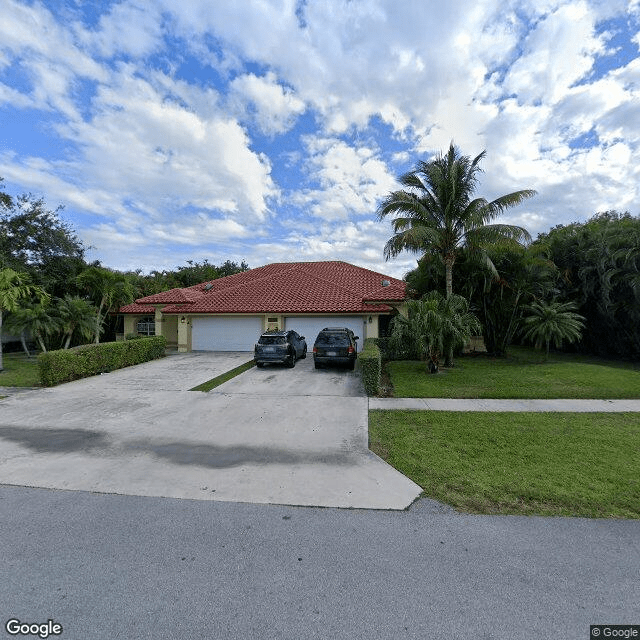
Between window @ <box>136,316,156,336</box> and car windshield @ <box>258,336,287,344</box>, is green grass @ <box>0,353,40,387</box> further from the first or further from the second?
car windshield @ <box>258,336,287,344</box>

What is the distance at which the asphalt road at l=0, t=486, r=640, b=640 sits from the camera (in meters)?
2.43

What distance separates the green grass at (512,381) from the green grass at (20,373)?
1219cm

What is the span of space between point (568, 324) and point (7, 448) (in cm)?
1789

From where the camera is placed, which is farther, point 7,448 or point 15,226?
point 15,226

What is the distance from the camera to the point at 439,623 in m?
2.42

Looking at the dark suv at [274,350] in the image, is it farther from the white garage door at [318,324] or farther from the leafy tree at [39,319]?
the leafy tree at [39,319]

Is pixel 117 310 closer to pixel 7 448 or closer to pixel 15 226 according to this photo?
pixel 15 226

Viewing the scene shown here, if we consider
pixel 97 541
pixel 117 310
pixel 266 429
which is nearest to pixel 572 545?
pixel 97 541

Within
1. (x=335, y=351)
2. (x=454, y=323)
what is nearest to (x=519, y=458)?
(x=454, y=323)

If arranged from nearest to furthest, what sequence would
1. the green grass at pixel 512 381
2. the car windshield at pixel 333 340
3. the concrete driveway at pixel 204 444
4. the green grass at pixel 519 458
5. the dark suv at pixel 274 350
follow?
Answer: the green grass at pixel 519 458, the concrete driveway at pixel 204 444, the green grass at pixel 512 381, the car windshield at pixel 333 340, the dark suv at pixel 274 350

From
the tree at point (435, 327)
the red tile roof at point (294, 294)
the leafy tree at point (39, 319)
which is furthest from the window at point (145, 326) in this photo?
the tree at point (435, 327)

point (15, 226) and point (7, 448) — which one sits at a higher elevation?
point (15, 226)

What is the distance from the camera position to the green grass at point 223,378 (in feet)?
35.7

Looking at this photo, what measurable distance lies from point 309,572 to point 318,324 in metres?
16.3
